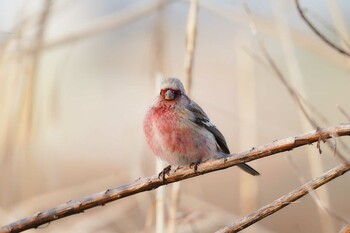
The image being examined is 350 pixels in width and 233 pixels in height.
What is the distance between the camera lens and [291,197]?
1.88 m

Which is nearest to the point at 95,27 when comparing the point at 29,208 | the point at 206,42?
the point at 29,208

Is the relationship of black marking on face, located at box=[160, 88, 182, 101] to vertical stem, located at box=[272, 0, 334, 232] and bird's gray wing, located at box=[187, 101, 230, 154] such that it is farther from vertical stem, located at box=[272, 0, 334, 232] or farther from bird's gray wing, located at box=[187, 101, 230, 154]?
vertical stem, located at box=[272, 0, 334, 232]

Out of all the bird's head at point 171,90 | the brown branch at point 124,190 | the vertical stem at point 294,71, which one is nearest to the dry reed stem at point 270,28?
the vertical stem at point 294,71

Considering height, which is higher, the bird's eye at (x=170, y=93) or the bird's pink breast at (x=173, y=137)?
the bird's eye at (x=170, y=93)

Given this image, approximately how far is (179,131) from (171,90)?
163 mm

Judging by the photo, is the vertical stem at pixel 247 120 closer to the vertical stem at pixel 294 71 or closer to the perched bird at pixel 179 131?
the vertical stem at pixel 294 71

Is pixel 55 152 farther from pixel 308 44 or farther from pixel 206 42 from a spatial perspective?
pixel 206 42

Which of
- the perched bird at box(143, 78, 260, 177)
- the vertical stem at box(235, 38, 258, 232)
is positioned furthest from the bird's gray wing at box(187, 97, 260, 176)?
the vertical stem at box(235, 38, 258, 232)

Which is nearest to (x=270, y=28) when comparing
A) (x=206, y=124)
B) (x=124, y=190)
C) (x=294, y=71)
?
(x=294, y=71)

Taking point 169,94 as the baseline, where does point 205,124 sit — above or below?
below

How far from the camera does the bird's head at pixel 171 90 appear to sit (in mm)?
2721

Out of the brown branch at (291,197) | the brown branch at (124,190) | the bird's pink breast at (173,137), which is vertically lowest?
the brown branch at (291,197)

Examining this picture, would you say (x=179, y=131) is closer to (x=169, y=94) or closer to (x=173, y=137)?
(x=173, y=137)

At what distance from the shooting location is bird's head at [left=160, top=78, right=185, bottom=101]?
107 inches
